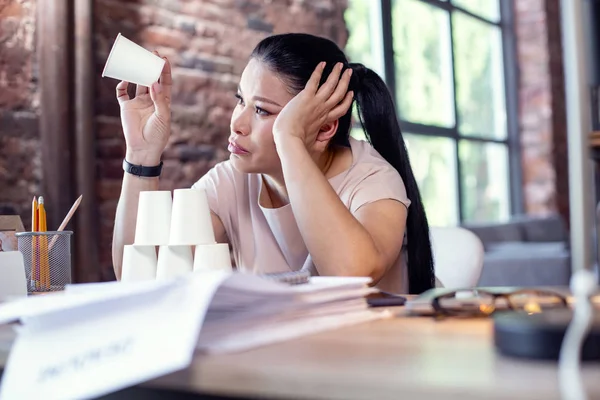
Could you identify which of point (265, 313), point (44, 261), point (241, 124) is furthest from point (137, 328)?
point (241, 124)

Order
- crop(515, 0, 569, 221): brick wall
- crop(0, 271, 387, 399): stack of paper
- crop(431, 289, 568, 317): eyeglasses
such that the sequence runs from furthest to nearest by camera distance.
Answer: crop(515, 0, 569, 221): brick wall, crop(431, 289, 568, 317): eyeglasses, crop(0, 271, 387, 399): stack of paper

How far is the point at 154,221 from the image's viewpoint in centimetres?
115

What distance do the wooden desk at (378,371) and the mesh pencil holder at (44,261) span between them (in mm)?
722

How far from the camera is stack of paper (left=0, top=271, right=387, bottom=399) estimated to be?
58 cm

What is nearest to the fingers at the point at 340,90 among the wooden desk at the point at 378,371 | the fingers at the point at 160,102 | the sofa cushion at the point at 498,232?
the fingers at the point at 160,102

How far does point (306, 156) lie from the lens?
4.64 ft

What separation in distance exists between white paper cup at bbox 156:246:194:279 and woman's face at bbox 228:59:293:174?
52 cm

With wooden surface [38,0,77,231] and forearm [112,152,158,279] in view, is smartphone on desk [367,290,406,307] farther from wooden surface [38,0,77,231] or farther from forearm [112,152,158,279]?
wooden surface [38,0,77,231]

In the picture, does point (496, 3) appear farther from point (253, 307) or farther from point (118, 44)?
point (253, 307)

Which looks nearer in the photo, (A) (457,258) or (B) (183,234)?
(B) (183,234)

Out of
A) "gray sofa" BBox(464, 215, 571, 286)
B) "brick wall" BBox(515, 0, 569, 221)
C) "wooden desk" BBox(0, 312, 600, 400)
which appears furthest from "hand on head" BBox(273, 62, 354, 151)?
"brick wall" BBox(515, 0, 569, 221)

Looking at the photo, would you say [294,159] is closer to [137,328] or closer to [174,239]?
[174,239]

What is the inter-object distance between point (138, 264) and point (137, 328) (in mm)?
555

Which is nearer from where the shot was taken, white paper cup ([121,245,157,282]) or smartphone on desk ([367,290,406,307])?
smartphone on desk ([367,290,406,307])
